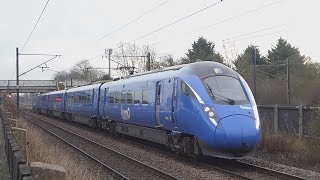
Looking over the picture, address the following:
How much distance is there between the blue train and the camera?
40.1 ft

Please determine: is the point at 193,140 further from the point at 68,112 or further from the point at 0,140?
the point at 68,112

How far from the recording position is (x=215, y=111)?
40.5 ft

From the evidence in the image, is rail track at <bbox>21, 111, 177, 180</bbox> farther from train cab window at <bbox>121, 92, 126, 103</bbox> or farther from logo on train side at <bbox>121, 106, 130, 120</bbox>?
train cab window at <bbox>121, 92, 126, 103</bbox>

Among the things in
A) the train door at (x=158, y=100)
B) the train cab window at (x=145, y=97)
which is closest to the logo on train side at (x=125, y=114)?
the train cab window at (x=145, y=97)

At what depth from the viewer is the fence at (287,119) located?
1820 centimetres

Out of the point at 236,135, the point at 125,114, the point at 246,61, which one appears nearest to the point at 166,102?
the point at 236,135

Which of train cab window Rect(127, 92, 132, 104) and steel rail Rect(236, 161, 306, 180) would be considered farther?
train cab window Rect(127, 92, 132, 104)

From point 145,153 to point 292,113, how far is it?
7.13 metres

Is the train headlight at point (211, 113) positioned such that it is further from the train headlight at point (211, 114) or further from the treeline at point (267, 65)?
the treeline at point (267, 65)

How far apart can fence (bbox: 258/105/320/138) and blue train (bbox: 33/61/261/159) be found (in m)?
5.11

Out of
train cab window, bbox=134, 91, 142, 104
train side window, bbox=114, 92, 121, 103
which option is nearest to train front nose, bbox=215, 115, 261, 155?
train cab window, bbox=134, 91, 142, 104

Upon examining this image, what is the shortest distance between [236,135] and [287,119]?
8.42 meters

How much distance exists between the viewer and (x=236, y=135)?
474 inches

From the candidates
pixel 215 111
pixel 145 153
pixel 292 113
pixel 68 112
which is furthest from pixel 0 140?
pixel 68 112
